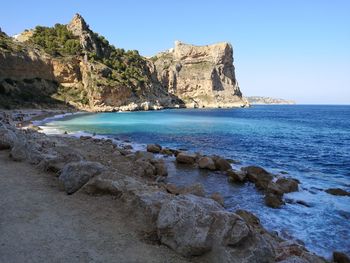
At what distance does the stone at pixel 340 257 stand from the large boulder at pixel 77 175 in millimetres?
7222

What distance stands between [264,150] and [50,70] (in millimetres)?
83797

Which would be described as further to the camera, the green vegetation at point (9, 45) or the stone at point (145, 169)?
the green vegetation at point (9, 45)

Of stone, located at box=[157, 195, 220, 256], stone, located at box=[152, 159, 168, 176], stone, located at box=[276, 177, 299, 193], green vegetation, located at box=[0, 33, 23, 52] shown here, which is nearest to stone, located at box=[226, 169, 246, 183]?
stone, located at box=[276, 177, 299, 193]

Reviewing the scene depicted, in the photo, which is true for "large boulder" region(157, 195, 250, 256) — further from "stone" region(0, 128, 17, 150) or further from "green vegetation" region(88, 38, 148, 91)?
"green vegetation" region(88, 38, 148, 91)

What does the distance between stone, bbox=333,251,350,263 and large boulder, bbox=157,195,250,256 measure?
4.68 m

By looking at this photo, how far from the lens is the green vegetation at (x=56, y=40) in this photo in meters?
106

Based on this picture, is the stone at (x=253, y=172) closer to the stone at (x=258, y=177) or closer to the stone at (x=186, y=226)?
the stone at (x=258, y=177)

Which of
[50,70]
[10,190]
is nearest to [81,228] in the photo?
[10,190]

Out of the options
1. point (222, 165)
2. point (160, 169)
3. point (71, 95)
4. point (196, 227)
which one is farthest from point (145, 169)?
point (71, 95)

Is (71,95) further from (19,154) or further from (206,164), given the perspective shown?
(19,154)

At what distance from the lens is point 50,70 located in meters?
96.6

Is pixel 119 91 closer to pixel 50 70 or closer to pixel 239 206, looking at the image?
pixel 50 70

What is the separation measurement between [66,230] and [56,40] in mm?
117654

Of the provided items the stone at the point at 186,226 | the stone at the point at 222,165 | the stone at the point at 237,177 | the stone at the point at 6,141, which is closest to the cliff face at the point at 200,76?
the stone at the point at 222,165
